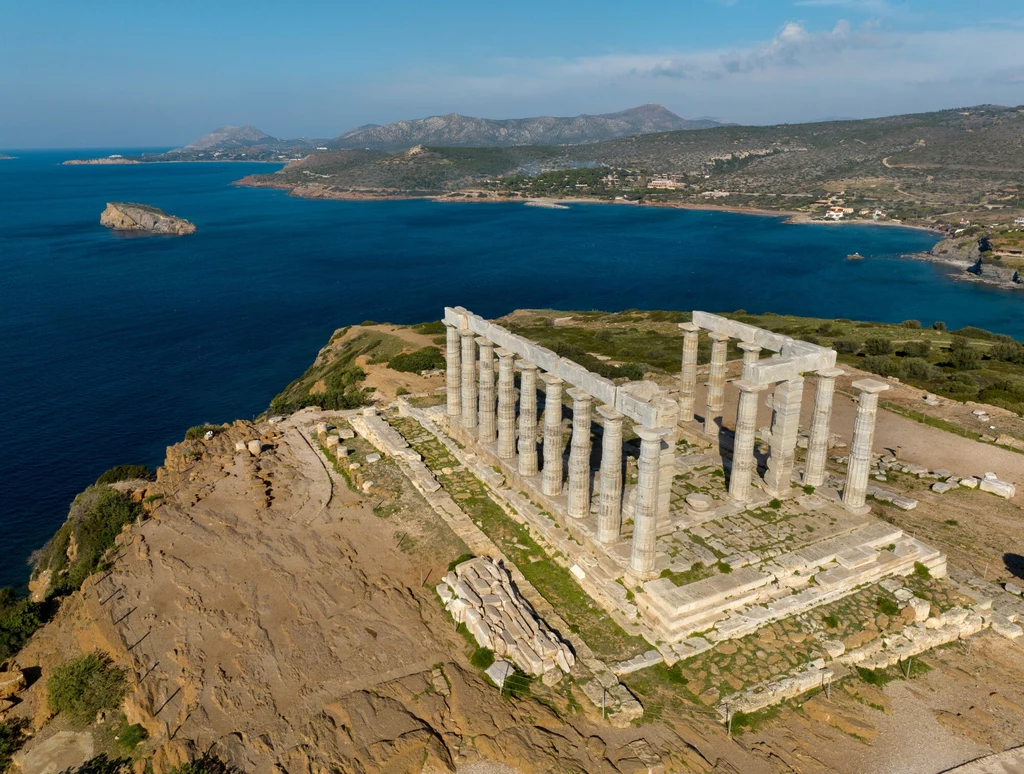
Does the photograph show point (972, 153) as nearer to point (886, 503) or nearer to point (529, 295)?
point (529, 295)

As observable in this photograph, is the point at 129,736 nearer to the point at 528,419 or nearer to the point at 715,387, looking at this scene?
the point at 528,419

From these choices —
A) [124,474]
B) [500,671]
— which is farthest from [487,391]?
[124,474]

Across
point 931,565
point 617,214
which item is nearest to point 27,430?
point 931,565

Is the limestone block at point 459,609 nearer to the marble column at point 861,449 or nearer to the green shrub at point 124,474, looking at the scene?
the marble column at point 861,449

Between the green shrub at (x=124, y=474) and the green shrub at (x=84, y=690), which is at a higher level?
the green shrub at (x=84, y=690)

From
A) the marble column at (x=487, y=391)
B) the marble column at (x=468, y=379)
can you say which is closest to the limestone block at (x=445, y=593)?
the marble column at (x=487, y=391)
